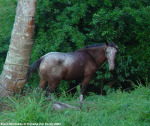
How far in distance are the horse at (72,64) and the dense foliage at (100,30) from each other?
146 cm

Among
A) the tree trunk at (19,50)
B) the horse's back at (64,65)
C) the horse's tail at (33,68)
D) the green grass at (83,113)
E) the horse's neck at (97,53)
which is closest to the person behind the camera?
the green grass at (83,113)

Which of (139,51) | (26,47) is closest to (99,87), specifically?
(139,51)

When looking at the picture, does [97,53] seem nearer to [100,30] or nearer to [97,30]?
[100,30]

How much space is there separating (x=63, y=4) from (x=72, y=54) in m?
3.11

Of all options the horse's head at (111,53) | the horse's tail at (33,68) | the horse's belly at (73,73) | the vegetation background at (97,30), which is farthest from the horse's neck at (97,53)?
the horse's tail at (33,68)

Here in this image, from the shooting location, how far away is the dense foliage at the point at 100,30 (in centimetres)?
955

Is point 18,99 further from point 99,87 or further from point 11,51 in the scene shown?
point 99,87

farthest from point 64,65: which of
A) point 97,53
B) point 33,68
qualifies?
point 97,53

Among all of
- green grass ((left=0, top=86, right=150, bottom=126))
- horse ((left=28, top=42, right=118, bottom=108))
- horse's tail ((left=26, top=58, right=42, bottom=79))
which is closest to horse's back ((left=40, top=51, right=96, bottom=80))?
horse ((left=28, top=42, right=118, bottom=108))

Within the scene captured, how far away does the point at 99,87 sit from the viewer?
34.9 ft

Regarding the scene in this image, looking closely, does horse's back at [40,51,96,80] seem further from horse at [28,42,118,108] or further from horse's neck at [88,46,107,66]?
horse's neck at [88,46,107,66]

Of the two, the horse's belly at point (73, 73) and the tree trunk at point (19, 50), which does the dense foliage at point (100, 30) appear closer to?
the horse's belly at point (73, 73)

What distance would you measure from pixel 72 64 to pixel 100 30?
7.92 feet

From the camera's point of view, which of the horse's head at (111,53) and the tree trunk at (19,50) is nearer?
the tree trunk at (19,50)
